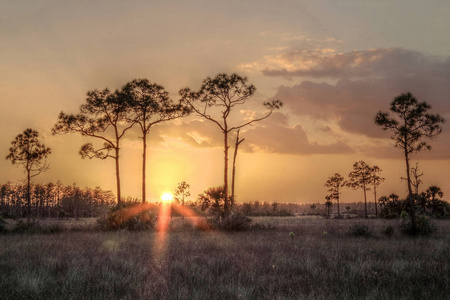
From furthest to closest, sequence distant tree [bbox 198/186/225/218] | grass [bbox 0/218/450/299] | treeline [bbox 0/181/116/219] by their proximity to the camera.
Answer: treeline [bbox 0/181/116/219]
distant tree [bbox 198/186/225/218]
grass [bbox 0/218/450/299]

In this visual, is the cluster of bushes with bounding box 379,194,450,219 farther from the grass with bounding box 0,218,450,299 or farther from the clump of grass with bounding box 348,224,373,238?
the grass with bounding box 0,218,450,299

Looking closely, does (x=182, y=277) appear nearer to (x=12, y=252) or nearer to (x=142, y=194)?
(x=12, y=252)

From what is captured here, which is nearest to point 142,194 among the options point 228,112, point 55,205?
point 228,112

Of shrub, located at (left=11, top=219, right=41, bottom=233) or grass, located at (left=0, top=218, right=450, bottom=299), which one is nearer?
grass, located at (left=0, top=218, right=450, bottom=299)

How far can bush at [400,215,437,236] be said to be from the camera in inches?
936

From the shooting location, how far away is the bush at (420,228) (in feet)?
78.0

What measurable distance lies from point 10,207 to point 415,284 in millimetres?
125613

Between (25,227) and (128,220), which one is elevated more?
(128,220)

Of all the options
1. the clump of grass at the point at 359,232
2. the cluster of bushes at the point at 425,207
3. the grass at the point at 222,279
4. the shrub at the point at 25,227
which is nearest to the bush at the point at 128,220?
the shrub at the point at 25,227

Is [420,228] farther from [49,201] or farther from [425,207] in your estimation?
[49,201]

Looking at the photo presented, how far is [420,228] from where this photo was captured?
24000 mm

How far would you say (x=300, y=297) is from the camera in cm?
665

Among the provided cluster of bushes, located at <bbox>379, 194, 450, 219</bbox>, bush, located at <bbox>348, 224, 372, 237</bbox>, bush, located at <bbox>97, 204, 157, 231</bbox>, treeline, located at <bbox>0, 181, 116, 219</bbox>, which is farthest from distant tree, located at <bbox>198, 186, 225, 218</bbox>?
treeline, located at <bbox>0, 181, 116, 219</bbox>

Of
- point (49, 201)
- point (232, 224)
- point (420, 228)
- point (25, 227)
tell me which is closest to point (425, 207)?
point (420, 228)
